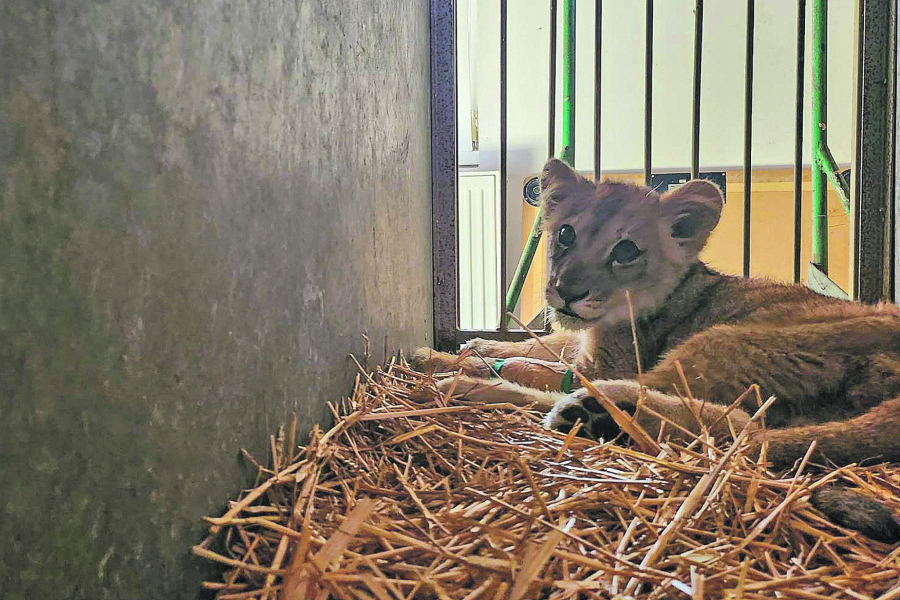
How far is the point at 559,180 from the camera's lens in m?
2.90

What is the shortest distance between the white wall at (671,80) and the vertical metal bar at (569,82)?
5.13 feet

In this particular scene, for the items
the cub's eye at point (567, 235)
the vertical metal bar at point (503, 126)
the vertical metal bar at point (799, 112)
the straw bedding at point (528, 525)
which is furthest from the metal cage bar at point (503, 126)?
the straw bedding at point (528, 525)

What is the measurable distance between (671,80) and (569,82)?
68.6 inches

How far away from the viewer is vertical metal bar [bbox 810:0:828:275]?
3272 millimetres

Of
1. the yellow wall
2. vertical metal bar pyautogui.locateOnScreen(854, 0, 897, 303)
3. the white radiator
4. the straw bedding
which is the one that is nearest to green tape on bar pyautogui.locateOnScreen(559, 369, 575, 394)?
the straw bedding

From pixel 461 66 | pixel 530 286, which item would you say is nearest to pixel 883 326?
pixel 530 286

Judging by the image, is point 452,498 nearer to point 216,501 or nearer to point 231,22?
point 216,501

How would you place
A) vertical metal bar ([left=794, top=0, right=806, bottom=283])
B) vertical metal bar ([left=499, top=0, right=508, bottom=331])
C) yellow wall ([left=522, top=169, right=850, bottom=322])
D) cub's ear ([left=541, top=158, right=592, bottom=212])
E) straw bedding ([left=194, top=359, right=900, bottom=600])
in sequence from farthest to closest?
yellow wall ([left=522, top=169, right=850, bottom=322]), vertical metal bar ([left=499, top=0, right=508, bottom=331]), vertical metal bar ([left=794, top=0, right=806, bottom=283]), cub's ear ([left=541, top=158, right=592, bottom=212]), straw bedding ([left=194, top=359, right=900, bottom=600])

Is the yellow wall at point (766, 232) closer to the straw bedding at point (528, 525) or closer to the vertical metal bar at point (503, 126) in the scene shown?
the vertical metal bar at point (503, 126)

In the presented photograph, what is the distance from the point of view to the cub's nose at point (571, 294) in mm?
2525

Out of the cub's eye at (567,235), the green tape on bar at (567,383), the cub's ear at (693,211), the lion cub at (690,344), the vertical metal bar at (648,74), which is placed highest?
the vertical metal bar at (648,74)

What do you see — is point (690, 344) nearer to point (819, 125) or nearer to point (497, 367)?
point (497, 367)

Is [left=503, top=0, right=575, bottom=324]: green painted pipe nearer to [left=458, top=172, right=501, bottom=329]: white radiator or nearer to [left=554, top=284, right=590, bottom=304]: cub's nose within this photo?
[left=554, top=284, right=590, bottom=304]: cub's nose

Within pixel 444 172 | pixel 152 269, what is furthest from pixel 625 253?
pixel 152 269
